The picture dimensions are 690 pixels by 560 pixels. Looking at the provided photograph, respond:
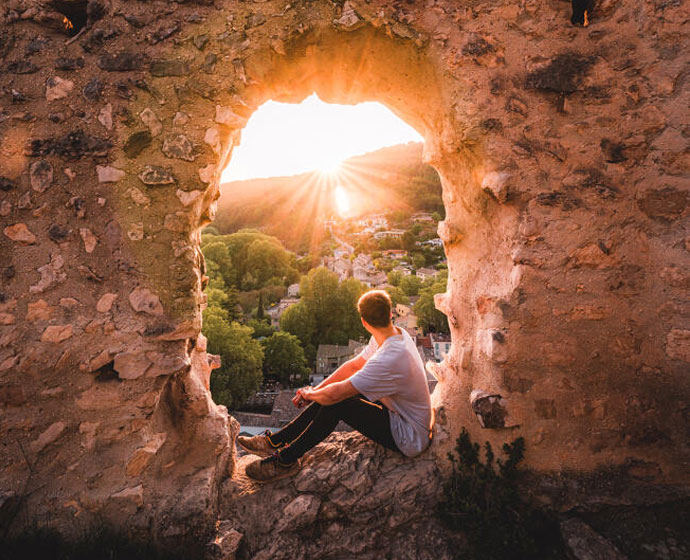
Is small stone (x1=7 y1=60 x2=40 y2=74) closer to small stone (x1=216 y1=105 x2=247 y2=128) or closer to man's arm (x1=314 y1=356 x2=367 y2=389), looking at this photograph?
small stone (x1=216 y1=105 x2=247 y2=128)

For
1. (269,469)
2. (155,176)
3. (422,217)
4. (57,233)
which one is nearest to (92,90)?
(155,176)

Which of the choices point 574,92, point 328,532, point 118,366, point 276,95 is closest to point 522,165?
point 574,92

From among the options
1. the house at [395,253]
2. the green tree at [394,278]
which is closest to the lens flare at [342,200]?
the house at [395,253]

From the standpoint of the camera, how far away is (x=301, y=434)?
225 centimetres

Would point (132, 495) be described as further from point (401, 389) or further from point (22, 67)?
point (22, 67)

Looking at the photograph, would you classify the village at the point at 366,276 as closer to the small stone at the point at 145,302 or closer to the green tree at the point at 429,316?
the green tree at the point at 429,316

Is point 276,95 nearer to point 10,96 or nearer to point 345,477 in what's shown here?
point 10,96

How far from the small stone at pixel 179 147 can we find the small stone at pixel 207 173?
0.09 m

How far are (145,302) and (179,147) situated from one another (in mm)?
974

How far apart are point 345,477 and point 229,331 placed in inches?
544

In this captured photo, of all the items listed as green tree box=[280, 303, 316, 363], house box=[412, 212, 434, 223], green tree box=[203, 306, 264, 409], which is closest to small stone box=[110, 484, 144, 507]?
green tree box=[203, 306, 264, 409]

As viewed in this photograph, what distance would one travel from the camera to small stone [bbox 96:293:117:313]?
2.03 m

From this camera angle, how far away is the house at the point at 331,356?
21734 millimetres

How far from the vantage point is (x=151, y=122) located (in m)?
2.15
